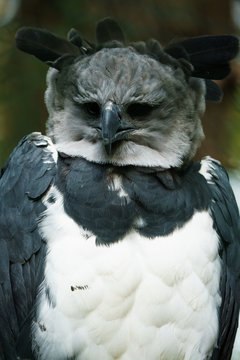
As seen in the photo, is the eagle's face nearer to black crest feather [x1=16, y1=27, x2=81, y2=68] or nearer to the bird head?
the bird head

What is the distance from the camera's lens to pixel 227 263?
10.7 feet

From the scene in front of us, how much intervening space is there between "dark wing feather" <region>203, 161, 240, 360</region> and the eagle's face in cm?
25

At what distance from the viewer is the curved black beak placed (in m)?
2.99

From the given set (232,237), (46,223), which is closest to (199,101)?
(232,237)

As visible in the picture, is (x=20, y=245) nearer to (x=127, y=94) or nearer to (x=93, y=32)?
(x=127, y=94)

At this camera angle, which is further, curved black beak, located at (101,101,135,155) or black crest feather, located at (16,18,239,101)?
black crest feather, located at (16,18,239,101)

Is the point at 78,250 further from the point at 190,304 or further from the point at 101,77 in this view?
the point at 101,77

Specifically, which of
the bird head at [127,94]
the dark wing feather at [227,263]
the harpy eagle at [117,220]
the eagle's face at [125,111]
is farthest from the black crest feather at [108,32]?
the dark wing feather at [227,263]

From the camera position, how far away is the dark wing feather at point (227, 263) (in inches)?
127

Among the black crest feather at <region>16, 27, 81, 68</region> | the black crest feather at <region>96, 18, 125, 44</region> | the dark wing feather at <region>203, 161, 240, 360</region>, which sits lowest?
the dark wing feather at <region>203, 161, 240, 360</region>

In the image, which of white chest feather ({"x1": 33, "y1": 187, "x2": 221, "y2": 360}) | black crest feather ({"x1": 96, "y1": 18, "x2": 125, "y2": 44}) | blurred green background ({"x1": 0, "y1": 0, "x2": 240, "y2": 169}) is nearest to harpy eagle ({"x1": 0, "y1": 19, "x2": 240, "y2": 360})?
white chest feather ({"x1": 33, "y1": 187, "x2": 221, "y2": 360})

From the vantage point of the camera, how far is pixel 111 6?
4.55 metres

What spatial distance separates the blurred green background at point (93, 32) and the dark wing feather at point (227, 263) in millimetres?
568

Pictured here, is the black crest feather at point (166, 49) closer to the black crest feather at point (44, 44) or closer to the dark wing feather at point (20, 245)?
the black crest feather at point (44, 44)
